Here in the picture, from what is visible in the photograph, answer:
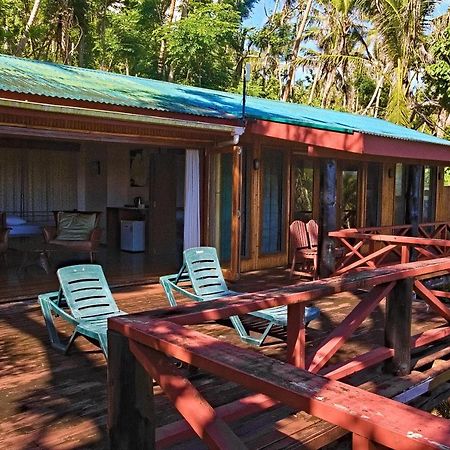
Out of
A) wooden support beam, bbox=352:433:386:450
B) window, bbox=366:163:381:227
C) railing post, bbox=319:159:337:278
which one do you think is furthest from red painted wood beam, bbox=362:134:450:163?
wooden support beam, bbox=352:433:386:450

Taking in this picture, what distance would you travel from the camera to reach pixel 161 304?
619 centimetres

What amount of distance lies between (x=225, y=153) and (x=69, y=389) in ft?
15.9

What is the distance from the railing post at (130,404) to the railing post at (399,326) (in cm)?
208

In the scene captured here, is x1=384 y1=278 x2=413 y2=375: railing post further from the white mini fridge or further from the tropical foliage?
the tropical foliage

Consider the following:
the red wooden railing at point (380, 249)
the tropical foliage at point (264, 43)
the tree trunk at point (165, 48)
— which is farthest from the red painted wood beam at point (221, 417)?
the tree trunk at point (165, 48)

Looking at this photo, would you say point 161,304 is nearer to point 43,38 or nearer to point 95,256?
point 95,256

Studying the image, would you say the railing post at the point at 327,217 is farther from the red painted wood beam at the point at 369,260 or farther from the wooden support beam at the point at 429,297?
the wooden support beam at the point at 429,297

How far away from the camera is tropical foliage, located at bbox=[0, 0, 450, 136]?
14.8 m

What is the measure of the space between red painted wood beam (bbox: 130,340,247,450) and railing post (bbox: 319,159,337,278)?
5964 millimetres

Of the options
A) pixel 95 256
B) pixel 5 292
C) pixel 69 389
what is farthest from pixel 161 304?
pixel 95 256

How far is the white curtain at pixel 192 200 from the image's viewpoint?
25.4 ft

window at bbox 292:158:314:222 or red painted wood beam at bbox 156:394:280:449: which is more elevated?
window at bbox 292:158:314:222

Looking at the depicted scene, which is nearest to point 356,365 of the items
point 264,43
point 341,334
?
point 341,334

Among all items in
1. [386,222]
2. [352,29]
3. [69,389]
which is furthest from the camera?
[352,29]
